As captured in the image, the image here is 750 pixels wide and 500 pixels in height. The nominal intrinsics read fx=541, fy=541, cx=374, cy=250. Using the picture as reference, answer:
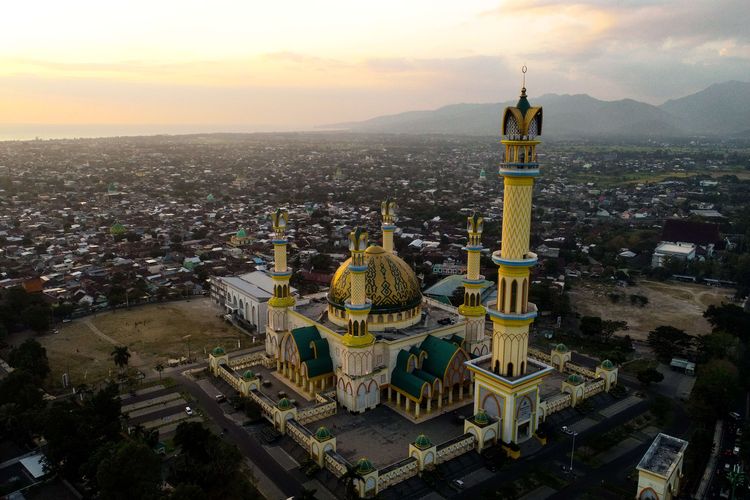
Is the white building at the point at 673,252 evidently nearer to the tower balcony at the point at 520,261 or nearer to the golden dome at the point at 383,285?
the golden dome at the point at 383,285

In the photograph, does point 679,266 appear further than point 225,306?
Yes

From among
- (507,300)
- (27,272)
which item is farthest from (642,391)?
(27,272)

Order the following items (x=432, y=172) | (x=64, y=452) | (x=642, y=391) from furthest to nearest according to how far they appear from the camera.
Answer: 1. (x=432, y=172)
2. (x=642, y=391)
3. (x=64, y=452)

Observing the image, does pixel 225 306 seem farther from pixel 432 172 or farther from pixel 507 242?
pixel 432 172

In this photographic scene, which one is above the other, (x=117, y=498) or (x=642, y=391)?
(x=117, y=498)

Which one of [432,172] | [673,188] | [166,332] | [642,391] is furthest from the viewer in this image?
[432,172]

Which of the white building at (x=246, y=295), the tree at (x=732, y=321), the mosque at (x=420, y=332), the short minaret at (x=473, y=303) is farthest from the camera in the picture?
the white building at (x=246, y=295)

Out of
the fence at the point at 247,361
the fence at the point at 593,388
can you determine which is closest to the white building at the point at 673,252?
the fence at the point at 593,388

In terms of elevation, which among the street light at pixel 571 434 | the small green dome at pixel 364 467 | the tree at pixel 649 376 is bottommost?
the street light at pixel 571 434
